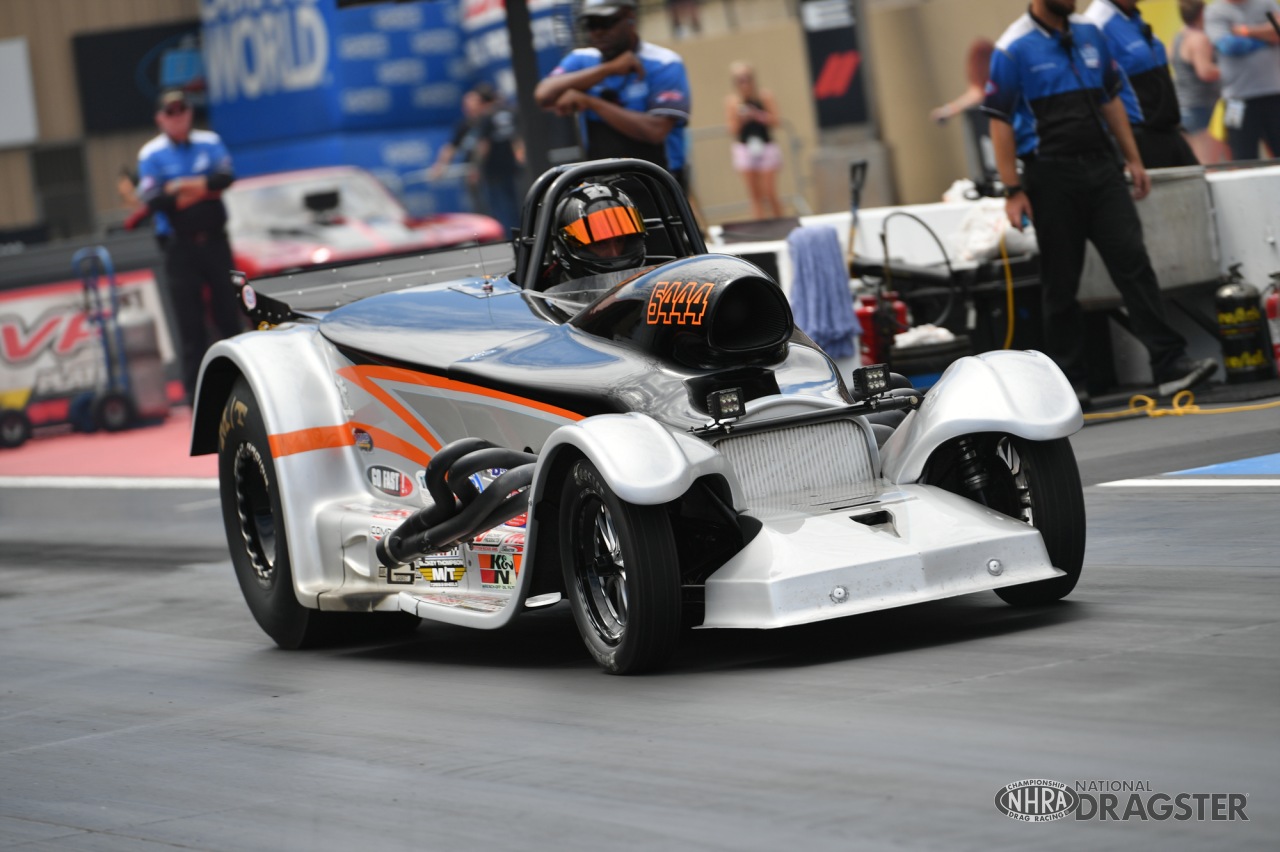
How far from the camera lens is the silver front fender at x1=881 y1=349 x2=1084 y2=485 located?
19.6 ft

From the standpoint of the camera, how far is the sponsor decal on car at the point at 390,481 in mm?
7375

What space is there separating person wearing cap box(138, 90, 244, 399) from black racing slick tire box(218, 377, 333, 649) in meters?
10.5

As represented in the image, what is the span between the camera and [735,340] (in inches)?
246

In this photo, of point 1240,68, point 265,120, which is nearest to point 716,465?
point 1240,68

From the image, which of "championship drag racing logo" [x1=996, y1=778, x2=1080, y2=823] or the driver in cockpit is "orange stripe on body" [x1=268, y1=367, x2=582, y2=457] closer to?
the driver in cockpit

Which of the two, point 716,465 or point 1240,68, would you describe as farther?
point 1240,68

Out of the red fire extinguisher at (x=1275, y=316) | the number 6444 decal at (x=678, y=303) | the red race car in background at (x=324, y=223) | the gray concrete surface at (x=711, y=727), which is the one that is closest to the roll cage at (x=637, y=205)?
the number 6444 decal at (x=678, y=303)

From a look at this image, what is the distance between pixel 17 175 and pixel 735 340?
33.1 metres

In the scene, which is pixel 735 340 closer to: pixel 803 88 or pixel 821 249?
pixel 821 249

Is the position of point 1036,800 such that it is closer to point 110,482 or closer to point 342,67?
point 110,482

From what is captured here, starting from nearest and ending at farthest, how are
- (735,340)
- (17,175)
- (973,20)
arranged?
(735,340)
(973,20)
(17,175)

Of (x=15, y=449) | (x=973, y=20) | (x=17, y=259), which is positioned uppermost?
(x=973, y=20)

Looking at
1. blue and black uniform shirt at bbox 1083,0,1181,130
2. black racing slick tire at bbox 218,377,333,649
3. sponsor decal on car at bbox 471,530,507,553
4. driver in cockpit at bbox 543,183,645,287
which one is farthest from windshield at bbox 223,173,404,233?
sponsor decal on car at bbox 471,530,507,553

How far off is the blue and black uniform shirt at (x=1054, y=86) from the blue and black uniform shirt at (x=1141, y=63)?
54.9 inches
